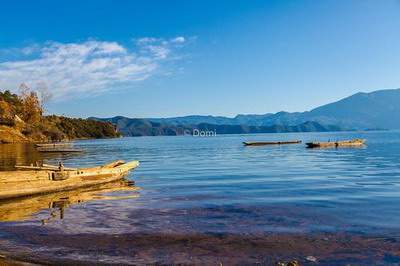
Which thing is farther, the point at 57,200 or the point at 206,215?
the point at 57,200

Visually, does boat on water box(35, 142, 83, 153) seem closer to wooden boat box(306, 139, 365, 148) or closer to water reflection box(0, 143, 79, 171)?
water reflection box(0, 143, 79, 171)

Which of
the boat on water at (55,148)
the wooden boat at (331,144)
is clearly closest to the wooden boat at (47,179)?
the boat on water at (55,148)

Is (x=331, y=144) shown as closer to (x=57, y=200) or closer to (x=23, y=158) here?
(x=23, y=158)

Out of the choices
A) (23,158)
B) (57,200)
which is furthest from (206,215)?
(23,158)

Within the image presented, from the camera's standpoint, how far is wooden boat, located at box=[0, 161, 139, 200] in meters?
24.4

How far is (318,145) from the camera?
11006cm

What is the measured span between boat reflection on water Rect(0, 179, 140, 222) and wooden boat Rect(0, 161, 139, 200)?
379mm

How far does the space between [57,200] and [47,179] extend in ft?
7.01

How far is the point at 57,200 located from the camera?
25625mm

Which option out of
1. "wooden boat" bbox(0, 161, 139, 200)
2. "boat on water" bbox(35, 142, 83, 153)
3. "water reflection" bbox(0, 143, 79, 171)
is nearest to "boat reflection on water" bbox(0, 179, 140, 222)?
"wooden boat" bbox(0, 161, 139, 200)

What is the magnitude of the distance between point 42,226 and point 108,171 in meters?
14.8

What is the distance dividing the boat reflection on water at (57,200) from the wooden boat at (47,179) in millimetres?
379

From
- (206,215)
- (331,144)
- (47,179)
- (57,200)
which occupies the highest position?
(47,179)

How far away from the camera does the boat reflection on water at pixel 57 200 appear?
2127 centimetres
